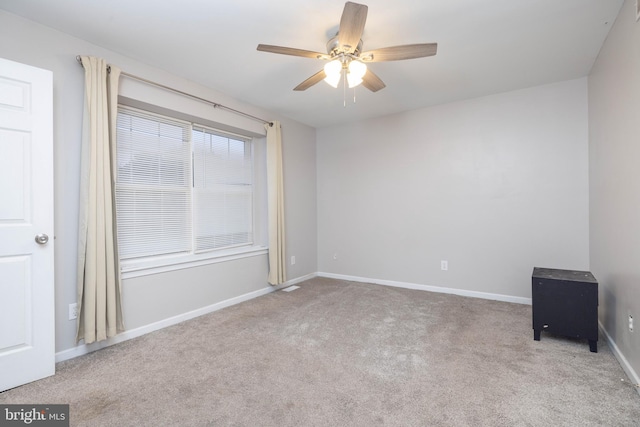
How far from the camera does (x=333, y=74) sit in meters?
2.20

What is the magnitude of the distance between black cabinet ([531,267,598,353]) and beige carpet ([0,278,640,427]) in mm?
135

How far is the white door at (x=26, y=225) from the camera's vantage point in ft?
6.07

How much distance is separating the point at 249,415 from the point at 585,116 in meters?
3.94

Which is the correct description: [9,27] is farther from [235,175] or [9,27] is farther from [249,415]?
[249,415]

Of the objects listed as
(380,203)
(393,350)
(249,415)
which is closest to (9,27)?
(249,415)

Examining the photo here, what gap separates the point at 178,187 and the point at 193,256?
2.44ft

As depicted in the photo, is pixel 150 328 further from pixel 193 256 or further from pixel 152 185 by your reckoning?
pixel 152 185

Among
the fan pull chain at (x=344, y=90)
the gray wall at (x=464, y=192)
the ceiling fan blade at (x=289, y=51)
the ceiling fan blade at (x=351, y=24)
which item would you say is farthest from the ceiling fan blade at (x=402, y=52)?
the gray wall at (x=464, y=192)

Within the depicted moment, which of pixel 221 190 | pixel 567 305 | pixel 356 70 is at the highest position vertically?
pixel 356 70

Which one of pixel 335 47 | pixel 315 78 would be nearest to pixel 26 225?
pixel 315 78

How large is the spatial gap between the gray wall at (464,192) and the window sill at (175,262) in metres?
1.60

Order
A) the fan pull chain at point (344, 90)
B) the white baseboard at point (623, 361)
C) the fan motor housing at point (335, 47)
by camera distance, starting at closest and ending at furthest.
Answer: the white baseboard at point (623, 361)
the fan motor housing at point (335, 47)
the fan pull chain at point (344, 90)

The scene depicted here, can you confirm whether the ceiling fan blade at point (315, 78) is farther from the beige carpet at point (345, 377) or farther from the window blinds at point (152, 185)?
the beige carpet at point (345, 377)

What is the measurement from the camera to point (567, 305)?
7.52 ft
